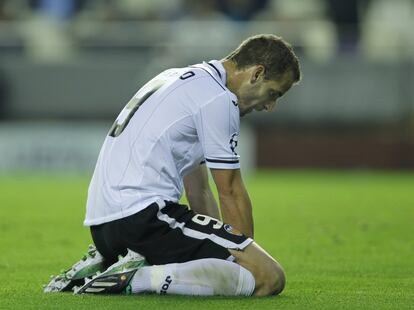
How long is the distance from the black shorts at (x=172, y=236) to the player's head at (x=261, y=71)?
0.72 metres

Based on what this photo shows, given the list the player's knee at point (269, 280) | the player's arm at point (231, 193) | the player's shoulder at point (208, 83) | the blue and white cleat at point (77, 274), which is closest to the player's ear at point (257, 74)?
the player's shoulder at point (208, 83)

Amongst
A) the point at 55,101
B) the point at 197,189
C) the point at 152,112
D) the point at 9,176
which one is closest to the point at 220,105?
the point at 152,112

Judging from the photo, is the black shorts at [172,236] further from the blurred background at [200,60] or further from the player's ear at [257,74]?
the blurred background at [200,60]

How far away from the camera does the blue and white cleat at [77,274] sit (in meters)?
6.65

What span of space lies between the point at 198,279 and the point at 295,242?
3416mm

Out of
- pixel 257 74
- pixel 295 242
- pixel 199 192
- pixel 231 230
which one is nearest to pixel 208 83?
pixel 257 74

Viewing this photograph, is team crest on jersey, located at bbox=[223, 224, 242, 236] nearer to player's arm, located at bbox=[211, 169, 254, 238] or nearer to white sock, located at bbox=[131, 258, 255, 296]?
player's arm, located at bbox=[211, 169, 254, 238]

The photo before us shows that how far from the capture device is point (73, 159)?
19.8m

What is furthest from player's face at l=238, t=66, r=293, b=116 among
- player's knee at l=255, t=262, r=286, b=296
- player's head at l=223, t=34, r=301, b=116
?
player's knee at l=255, t=262, r=286, b=296

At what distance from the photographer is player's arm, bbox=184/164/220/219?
7.33 m

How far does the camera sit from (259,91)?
6.61 metres

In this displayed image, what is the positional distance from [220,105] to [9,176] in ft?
43.2

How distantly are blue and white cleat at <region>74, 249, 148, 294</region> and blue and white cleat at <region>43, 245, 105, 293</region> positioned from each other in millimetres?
156

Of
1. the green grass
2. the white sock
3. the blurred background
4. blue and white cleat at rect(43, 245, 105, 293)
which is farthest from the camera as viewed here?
the blurred background
